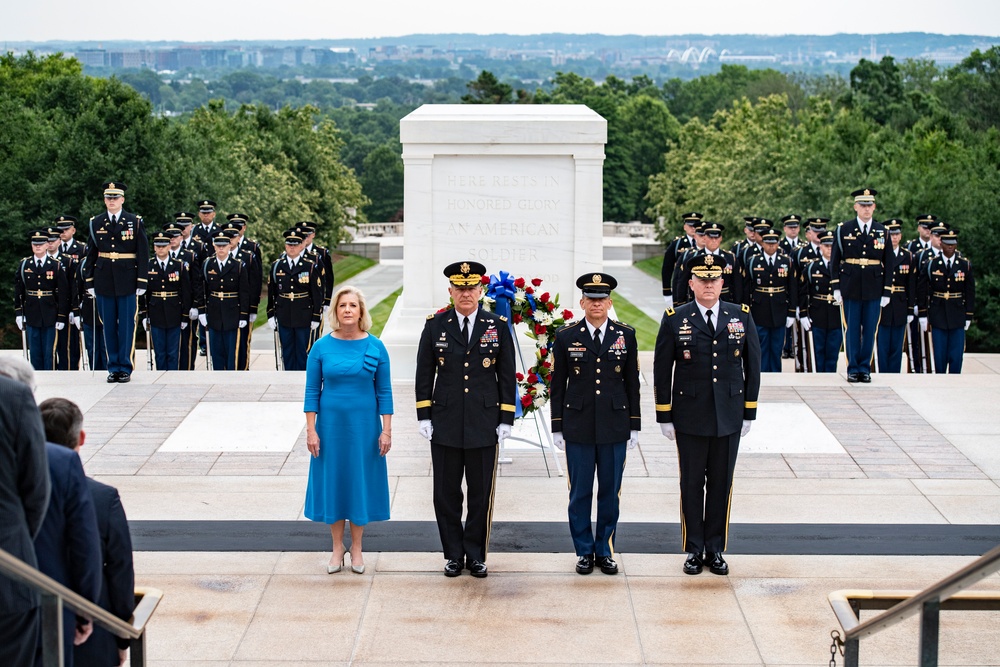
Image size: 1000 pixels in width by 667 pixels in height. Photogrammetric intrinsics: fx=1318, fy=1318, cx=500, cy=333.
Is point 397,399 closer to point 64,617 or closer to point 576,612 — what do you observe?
point 576,612

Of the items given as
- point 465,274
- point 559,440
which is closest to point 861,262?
point 559,440

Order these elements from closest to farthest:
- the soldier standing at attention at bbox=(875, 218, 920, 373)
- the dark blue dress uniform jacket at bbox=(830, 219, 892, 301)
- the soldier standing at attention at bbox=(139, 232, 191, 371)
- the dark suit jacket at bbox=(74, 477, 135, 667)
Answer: the dark suit jacket at bbox=(74, 477, 135, 667) < the dark blue dress uniform jacket at bbox=(830, 219, 892, 301) < the soldier standing at attention at bbox=(875, 218, 920, 373) < the soldier standing at attention at bbox=(139, 232, 191, 371)

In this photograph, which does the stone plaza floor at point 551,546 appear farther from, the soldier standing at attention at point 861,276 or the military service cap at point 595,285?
the military service cap at point 595,285

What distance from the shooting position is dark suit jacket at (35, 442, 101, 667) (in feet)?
14.8

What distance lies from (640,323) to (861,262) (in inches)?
1069

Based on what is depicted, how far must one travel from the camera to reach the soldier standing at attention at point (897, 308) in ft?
47.8

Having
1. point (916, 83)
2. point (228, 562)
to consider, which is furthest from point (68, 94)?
point (916, 83)

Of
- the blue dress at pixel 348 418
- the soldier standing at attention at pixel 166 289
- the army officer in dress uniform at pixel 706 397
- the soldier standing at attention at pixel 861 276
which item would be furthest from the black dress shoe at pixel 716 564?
the soldier standing at attention at pixel 166 289

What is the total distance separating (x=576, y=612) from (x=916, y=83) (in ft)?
277

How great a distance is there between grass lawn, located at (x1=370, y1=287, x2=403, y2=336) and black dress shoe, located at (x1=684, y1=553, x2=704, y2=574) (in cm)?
2918

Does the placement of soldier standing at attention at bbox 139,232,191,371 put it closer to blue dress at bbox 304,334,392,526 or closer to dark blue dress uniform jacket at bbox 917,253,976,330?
blue dress at bbox 304,334,392,526

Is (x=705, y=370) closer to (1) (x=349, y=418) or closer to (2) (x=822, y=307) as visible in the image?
(1) (x=349, y=418)

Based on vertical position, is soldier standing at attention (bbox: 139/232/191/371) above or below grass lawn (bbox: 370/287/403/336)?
above

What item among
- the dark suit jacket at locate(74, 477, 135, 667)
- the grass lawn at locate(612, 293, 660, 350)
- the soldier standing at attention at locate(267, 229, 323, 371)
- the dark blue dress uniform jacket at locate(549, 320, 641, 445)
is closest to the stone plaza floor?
the dark blue dress uniform jacket at locate(549, 320, 641, 445)
